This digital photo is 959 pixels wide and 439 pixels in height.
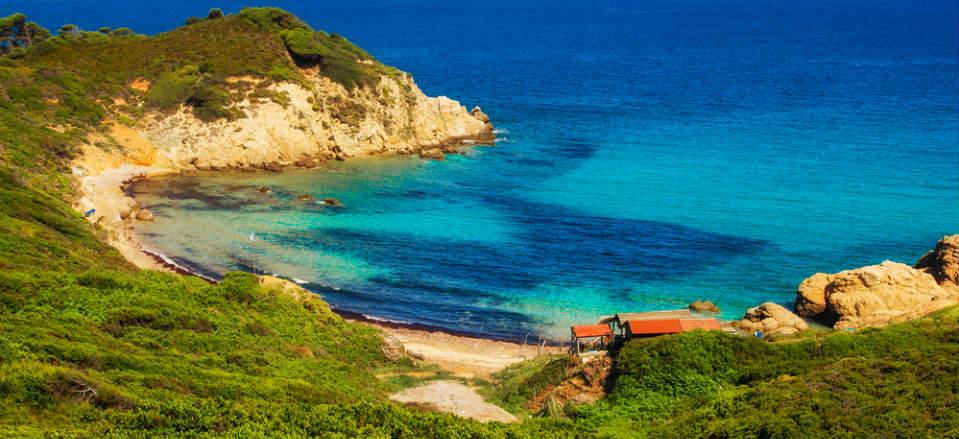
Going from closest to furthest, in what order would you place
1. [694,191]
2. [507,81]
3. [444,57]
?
1. [694,191]
2. [507,81]
3. [444,57]

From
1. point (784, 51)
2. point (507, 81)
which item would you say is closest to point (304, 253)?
point (507, 81)

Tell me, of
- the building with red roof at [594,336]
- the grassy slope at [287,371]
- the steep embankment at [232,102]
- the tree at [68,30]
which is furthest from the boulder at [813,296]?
the tree at [68,30]

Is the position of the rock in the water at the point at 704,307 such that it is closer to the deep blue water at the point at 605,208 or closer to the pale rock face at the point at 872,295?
the deep blue water at the point at 605,208

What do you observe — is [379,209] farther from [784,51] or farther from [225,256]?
[784,51]

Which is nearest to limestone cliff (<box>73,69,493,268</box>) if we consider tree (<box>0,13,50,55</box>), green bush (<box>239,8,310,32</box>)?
green bush (<box>239,8,310,32</box>)

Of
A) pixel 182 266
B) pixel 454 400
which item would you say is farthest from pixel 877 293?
pixel 182 266

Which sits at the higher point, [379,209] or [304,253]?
[379,209]
